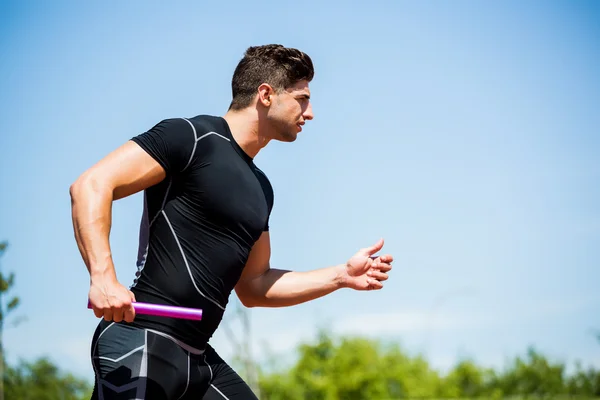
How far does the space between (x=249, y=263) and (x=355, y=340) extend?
2986 cm

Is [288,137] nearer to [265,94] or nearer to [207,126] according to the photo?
[265,94]

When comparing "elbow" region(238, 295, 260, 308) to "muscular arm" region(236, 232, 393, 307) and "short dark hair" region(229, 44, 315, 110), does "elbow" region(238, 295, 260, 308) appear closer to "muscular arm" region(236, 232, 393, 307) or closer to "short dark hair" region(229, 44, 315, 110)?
"muscular arm" region(236, 232, 393, 307)

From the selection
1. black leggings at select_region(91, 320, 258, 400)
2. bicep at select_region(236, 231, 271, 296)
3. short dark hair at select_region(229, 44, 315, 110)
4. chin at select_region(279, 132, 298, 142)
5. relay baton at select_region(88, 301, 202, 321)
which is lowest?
black leggings at select_region(91, 320, 258, 400)

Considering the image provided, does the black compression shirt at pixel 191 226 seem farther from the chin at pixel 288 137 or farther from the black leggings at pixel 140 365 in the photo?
the chin at pixel 288 137

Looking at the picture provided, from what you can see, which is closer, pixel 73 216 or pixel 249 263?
pixel 73 216

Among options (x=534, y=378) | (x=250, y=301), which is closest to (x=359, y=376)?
(x=534, y=378)

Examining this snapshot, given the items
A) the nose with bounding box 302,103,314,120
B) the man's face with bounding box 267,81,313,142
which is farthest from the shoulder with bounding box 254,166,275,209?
the nose with bounding box 302,103,314,120

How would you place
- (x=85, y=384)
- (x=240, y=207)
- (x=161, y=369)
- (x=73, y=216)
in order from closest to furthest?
(x=73, y=216) → (x=161, y=369) → (x=240, y=207) → (x=85, y=384)

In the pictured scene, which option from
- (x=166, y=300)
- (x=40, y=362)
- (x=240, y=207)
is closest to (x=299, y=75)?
(x=240, y=207)

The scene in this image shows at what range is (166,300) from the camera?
3.59m

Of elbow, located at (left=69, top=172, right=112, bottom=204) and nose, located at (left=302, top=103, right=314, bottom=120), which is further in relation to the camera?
nose, located at (left=302, top=103, right=314, bottom=120)

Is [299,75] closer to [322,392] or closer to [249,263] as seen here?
[249,263]

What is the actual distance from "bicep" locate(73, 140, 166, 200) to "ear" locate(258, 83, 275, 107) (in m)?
0.87

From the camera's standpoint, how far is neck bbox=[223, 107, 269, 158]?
410cm
